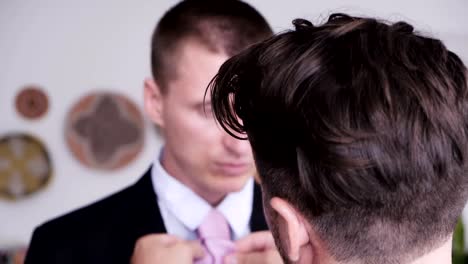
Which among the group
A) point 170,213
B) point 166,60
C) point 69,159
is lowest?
point 170,213

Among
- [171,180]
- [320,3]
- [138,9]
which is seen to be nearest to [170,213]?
[171,180]

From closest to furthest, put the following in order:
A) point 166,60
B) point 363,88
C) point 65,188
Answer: point 363,88
point 166,60
point 65,188

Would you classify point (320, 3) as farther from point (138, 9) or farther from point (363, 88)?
point (363, 88)

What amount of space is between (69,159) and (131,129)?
0.57 ft

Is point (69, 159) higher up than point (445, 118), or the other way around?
point (445, 118)

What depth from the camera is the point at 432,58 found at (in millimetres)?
639

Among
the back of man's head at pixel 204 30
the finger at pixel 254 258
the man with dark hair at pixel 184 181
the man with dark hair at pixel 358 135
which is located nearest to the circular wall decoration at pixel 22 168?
the man with dark hair at pixel 184 181

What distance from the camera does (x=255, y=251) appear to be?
131 centimetres

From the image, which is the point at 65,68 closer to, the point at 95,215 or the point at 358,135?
the point at 95,215

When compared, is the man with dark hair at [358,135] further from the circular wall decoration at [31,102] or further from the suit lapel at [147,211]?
the circular wall decoration at [31,102]

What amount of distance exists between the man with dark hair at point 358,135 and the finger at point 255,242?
0.57m

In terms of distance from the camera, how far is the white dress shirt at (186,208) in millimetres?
1314

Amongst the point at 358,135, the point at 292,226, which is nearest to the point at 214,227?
the point at 292,226

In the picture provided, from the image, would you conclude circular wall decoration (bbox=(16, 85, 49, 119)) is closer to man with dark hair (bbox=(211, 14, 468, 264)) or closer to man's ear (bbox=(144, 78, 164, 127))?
man's ear (bbox=(144, 78, 164, 127))
